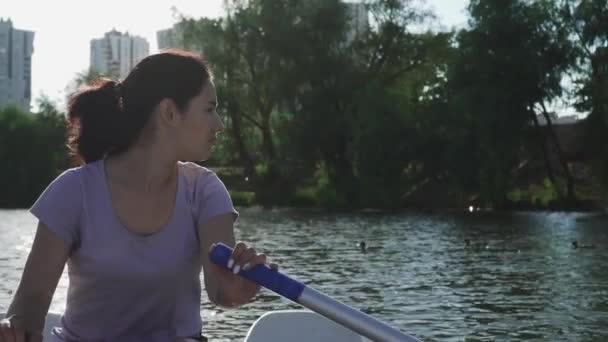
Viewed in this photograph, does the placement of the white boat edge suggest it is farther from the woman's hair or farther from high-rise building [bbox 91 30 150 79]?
high-rise building [bbox 91 30 150 79]

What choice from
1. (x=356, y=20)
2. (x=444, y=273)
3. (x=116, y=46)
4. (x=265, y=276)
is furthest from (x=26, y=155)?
(x=116, y=46)

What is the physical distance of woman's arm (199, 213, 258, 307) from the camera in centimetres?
246

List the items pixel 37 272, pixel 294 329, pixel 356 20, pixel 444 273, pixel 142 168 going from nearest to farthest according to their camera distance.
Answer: pixel 37 272, pixel 142 168, pixel 294 329, pixel 444 273, pixel 356 20

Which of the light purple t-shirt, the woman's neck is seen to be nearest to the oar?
the light purple t-shirt

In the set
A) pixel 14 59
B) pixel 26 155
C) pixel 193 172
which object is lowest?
pixel 193 172

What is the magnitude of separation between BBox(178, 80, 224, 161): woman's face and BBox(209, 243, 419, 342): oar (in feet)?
1.14

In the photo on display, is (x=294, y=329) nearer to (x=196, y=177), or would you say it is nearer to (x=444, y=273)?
(x=196, y=177)

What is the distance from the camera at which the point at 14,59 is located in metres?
113

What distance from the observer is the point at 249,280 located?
91.4 inches

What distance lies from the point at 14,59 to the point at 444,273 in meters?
104

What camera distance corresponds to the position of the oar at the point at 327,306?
2275mm

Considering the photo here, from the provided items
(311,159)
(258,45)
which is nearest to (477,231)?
(311,159)

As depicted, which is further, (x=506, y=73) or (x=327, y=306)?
(x=506, y=73)

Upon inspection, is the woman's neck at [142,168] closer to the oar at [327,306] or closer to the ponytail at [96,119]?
the ponytail at [96,119]
